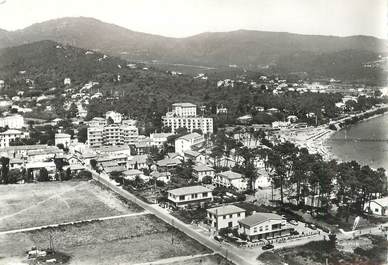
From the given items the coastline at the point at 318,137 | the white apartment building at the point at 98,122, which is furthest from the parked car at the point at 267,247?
the white apartment building at the point at 98,122

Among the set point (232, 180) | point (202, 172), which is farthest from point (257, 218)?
point (202, 172)

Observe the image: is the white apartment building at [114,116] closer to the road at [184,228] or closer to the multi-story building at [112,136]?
the multi-story building at [112,136]

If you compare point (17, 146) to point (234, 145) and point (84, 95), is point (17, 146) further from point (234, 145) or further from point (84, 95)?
point (84, 95)

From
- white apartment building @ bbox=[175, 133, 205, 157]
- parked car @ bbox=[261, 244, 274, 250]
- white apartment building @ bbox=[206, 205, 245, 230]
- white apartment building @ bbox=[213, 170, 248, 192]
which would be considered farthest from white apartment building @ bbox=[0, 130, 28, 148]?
parked car @ bbox=[261, 244, 274, 250]

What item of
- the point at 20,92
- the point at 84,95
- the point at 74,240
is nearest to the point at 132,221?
the point at 74,240

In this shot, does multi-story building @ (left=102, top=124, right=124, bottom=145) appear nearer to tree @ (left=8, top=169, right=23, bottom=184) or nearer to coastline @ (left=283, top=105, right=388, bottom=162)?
tree @ (left=8, top=169, right=23, bottom=184)
